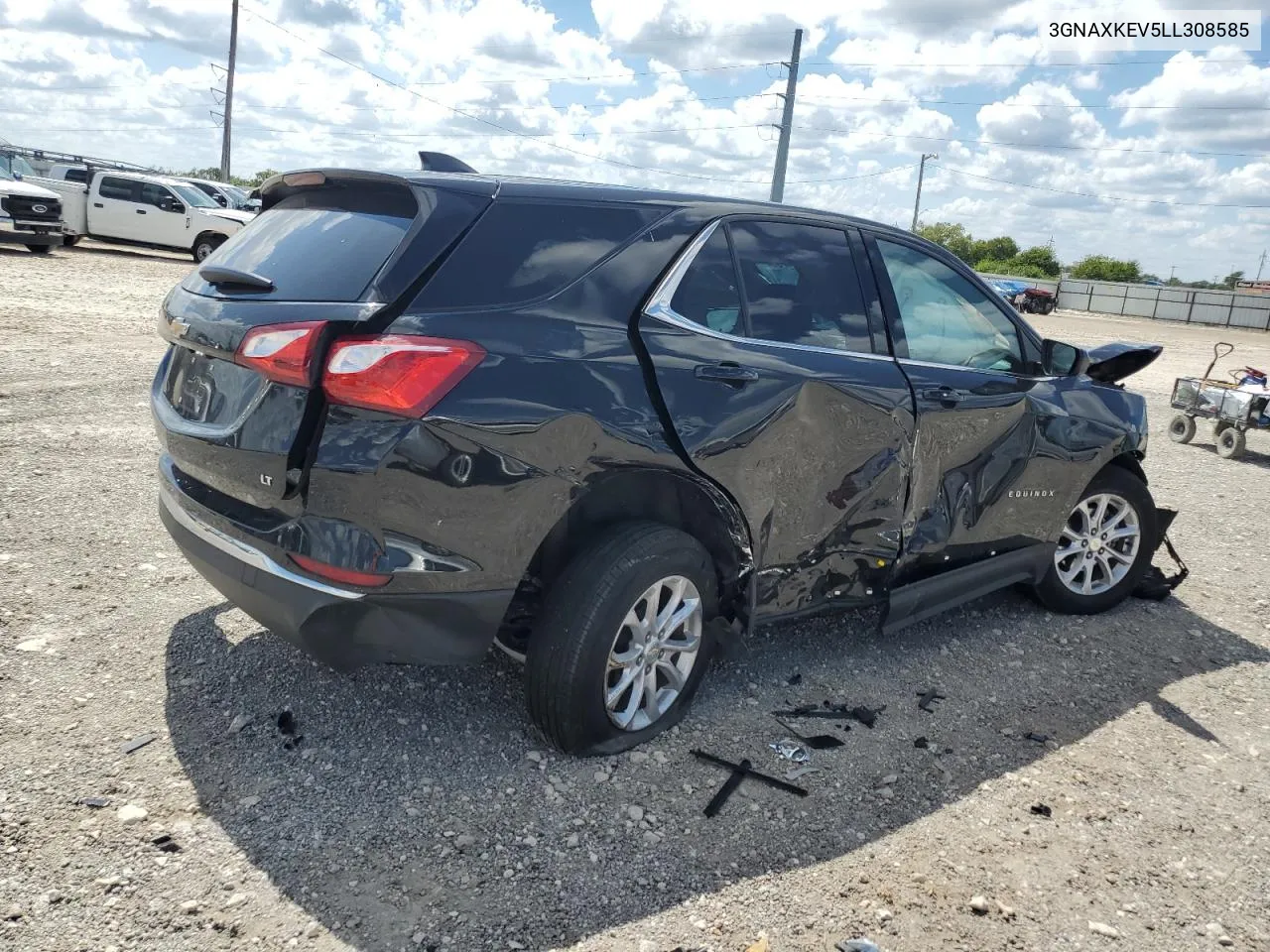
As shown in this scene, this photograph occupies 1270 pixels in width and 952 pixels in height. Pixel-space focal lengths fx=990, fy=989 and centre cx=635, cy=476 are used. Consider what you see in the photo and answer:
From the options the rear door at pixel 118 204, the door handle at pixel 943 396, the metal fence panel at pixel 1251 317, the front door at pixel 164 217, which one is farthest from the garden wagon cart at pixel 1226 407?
the metal fence panel at pixel 1251 317

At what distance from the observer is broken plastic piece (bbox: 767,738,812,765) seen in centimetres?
346

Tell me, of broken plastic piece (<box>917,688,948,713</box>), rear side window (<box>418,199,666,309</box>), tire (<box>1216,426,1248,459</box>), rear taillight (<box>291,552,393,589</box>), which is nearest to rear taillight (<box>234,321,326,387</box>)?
rear side window (<box>418,199,666,309</box>)

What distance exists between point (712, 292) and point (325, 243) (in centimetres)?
125

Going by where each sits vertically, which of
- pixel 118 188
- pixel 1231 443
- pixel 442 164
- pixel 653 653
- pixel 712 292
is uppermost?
pixel 118 188

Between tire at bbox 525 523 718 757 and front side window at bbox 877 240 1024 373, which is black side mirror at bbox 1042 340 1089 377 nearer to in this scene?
front side window at bbox 877 240 1024 373

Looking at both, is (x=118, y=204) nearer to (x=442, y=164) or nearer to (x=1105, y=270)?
(x=442, y=164)

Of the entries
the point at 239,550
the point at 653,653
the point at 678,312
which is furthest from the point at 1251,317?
the point at 239,550

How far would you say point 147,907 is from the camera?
8.11 feet

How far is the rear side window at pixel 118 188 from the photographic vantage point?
75.6ft

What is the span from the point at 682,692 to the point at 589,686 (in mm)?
532

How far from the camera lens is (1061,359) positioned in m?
4.66

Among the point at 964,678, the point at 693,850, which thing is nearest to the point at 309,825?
the point at 693,850

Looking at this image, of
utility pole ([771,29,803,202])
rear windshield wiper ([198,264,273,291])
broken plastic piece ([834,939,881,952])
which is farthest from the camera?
utility pole ([771,29,803,202])

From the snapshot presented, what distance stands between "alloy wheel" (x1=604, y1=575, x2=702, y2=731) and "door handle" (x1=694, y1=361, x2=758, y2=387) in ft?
2.19
